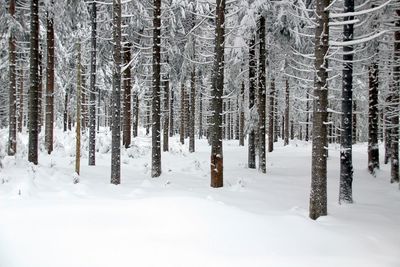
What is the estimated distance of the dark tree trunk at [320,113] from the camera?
25.2 ft

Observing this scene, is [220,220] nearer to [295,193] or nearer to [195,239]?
[195,239]

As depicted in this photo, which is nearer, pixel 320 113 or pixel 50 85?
pixel 320 113

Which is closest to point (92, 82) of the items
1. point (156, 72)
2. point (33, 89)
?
point (33, 89)

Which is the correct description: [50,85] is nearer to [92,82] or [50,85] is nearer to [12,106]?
[12,106]

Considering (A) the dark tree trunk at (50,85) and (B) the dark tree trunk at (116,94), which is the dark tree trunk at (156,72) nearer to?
(B) the dark tree trunk at (116,94)

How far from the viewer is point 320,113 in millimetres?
7727

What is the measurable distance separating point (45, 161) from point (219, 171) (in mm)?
8342

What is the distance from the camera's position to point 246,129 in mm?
15781

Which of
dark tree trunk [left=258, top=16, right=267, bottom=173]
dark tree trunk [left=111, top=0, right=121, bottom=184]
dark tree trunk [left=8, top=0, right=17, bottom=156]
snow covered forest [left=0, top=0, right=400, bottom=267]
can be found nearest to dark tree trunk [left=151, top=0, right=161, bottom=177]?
snow covered forest [left=0, top=0, right=400, bottom=267]

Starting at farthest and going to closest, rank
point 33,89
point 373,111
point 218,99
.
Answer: point 373,111
point 33,89
point 218,99

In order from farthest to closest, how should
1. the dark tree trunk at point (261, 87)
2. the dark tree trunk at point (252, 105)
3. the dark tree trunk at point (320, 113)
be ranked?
the dark tree trunk at point (252, 105) → the dark tree trunk at point (261, 87) → the dark tree trunk at point (320, 113)

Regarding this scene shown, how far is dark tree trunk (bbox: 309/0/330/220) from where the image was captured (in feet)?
25.2

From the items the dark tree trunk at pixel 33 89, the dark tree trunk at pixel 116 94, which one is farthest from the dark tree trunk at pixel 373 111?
the dark tree trunk at pixel 33 89

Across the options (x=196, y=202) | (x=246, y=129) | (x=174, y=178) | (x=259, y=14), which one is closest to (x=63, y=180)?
(x=174, y=178)
